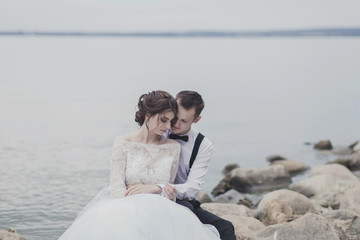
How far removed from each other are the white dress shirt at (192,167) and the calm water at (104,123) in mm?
4365

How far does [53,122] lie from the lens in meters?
19.1

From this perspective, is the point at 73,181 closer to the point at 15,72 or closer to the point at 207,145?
the point at 207,145

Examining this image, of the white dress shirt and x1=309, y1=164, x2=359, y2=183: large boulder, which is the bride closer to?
the white dress shirt

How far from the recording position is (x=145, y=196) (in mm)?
4480

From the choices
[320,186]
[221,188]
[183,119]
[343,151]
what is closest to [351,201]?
[320,186]

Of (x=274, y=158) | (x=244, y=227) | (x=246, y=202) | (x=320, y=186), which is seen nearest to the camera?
(x=244, y=227)

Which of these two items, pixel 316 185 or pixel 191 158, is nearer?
pixel 191 158

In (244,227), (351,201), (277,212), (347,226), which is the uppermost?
(347,226)

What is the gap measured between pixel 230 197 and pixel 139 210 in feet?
24.4

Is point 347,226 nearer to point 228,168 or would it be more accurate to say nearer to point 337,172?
point 337,172

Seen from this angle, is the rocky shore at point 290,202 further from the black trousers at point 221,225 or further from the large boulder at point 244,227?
the black trousers at point 221,225

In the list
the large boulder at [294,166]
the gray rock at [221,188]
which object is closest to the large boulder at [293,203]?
the gray rock at [221,188]

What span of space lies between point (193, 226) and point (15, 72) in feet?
115

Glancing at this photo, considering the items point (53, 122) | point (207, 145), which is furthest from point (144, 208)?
point (53, 122)
